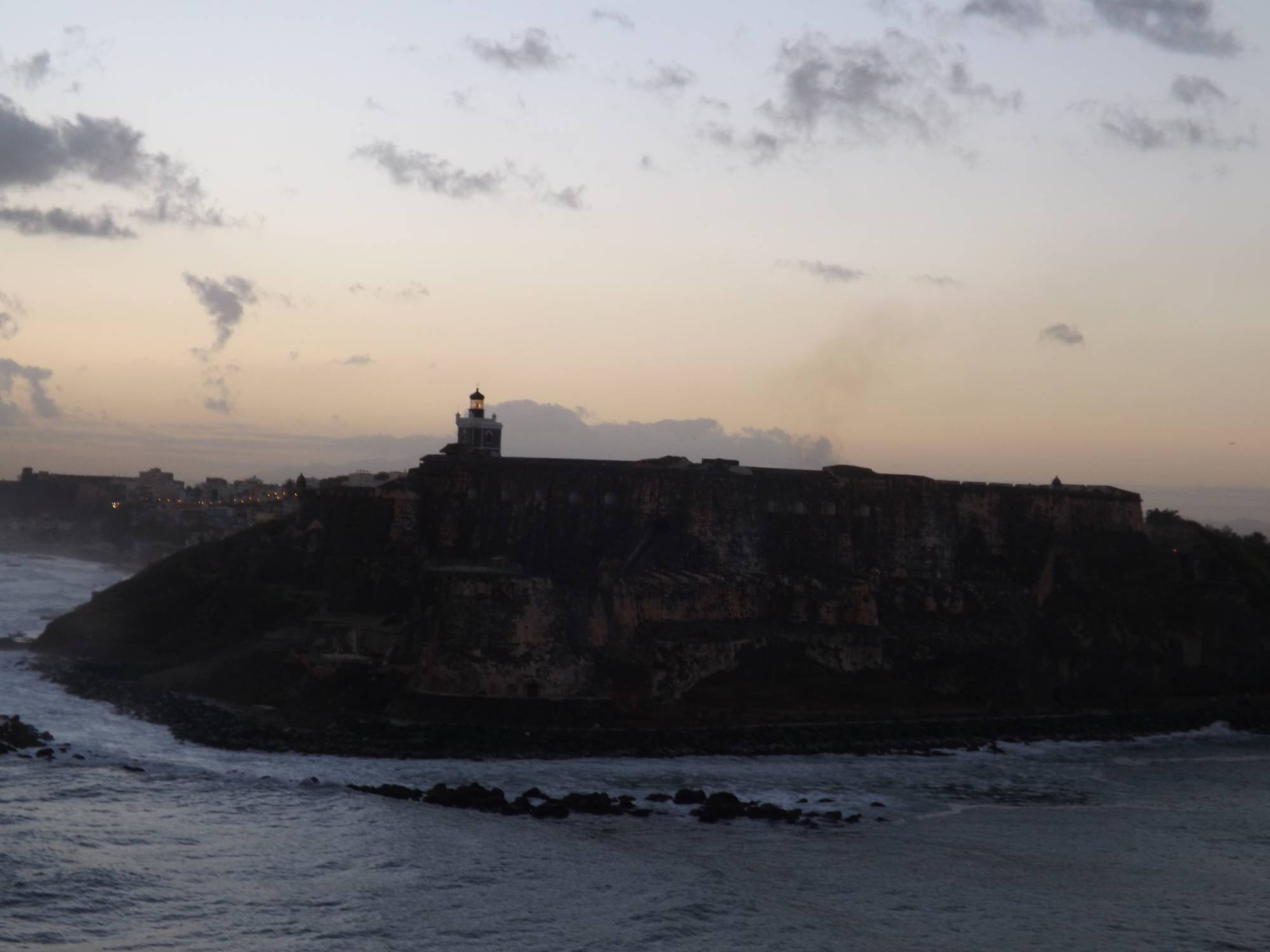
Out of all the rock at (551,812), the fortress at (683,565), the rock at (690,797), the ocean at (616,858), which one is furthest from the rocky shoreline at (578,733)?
the rock at (551,812)

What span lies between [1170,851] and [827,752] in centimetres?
702

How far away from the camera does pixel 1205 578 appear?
35344 mm

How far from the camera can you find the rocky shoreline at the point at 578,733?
2467 cm

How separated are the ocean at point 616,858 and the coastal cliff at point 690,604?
110 inches

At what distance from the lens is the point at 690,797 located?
21.8 meters

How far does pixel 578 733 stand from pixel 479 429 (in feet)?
55.9

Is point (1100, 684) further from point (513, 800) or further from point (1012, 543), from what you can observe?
point (513, 800)

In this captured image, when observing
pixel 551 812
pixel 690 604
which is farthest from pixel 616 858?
pixel 690 604

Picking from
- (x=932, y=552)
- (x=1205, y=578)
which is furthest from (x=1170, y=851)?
(x=1205, y=578)

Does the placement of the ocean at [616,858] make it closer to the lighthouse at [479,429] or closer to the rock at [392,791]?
the rock at [392,791]

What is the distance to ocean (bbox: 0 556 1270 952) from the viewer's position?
53.0 ft

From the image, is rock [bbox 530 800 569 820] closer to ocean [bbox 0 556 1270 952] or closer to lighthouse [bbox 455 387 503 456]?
ocean [bbox 0 556 1270 952]

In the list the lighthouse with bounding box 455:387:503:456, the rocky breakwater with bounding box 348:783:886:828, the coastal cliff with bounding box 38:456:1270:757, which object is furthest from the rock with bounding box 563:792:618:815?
the lighthouse with bounding box 455:387:503:456

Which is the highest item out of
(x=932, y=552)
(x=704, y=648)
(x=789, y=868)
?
(x=932, y=552)
